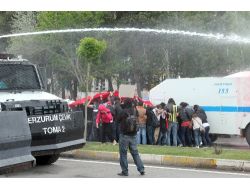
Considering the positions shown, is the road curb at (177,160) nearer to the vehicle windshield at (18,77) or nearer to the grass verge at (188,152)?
the grass verge at (188,152)

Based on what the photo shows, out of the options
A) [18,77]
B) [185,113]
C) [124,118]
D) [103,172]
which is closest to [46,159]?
[103,172]

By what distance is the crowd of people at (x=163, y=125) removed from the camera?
589 inches

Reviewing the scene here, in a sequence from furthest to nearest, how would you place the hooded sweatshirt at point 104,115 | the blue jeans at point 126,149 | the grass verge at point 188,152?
1. the hooded sweatshirt at point 104,115
2. the grass verge at point 188,152
3. the blue jeans at point 126,149

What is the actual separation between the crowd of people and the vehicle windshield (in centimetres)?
339

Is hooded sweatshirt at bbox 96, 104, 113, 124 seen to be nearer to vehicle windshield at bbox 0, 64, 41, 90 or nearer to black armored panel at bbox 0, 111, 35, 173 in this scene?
vehicle windshield at bbox 0, 64, 41, 90

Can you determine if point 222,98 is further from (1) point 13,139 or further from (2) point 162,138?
(1) point 13,139

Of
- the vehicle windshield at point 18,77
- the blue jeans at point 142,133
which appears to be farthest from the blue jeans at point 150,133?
the vehicle windshield at point 18,77

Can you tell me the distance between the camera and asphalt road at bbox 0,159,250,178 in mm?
10255

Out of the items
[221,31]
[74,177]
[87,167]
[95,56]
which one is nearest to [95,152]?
[87,167]

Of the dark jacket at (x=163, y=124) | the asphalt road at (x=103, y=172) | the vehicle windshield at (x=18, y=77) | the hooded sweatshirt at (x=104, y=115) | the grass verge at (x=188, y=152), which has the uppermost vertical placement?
the vehicle windshield at (x=18, y=77)

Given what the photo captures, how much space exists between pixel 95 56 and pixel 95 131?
8.46 feet

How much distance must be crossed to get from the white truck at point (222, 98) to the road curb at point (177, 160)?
411 centimetres

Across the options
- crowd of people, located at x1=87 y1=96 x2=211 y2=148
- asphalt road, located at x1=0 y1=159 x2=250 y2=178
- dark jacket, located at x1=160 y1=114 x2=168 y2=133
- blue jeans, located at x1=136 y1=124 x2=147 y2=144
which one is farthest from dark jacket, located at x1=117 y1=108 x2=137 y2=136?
dark jacket, located at x1=160 y1=114 x2=168 y2=133

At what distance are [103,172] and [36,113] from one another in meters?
1.89
